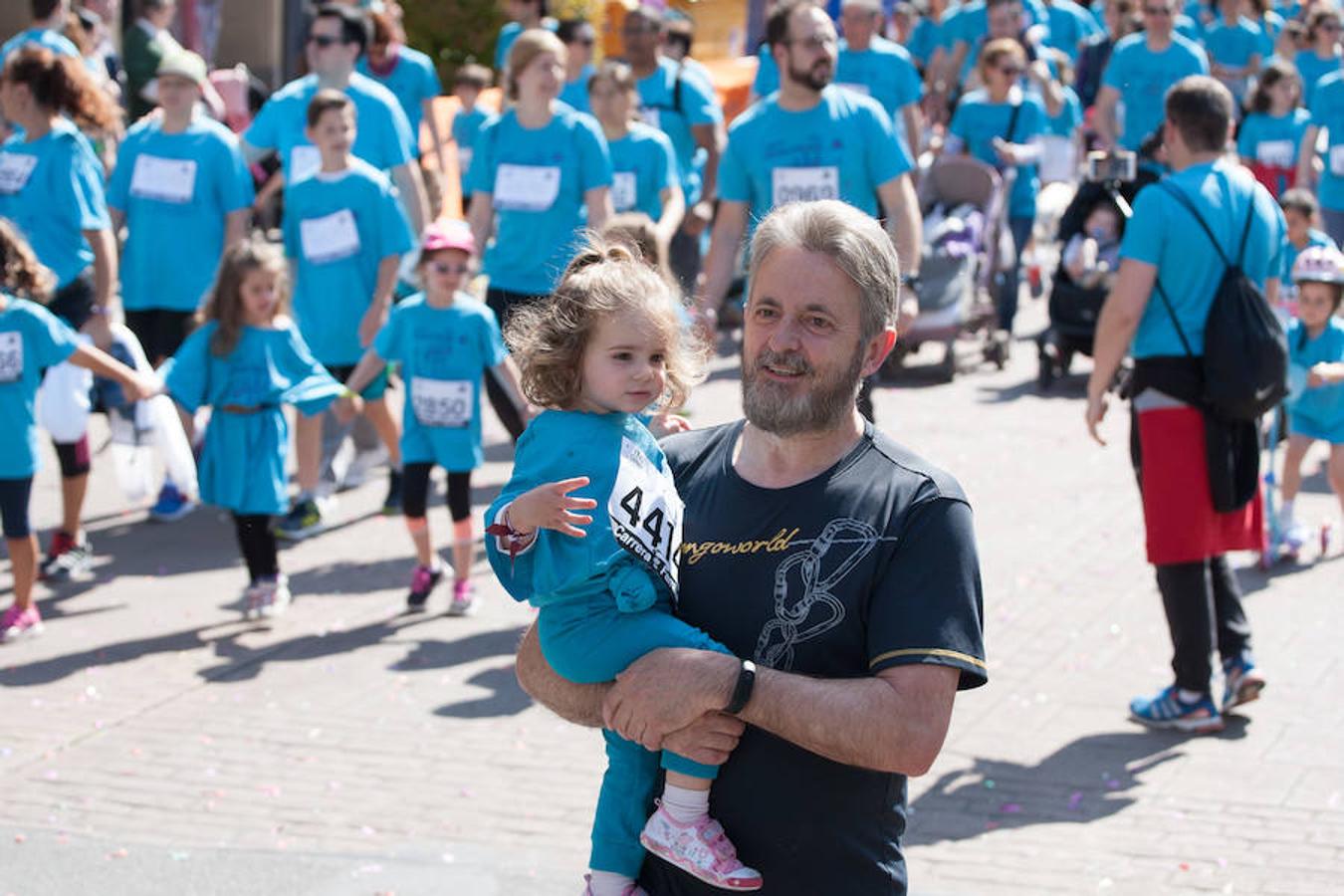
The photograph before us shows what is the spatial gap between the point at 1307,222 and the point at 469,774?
5.50 m

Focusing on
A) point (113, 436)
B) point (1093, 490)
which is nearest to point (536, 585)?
point (113, 436)

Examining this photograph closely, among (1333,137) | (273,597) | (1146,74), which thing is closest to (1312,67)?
(1146,74)

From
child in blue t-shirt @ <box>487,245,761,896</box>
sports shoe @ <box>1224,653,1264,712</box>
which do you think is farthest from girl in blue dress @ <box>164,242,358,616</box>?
child in blue t-shirt @ <box>487,245,761,896</box>

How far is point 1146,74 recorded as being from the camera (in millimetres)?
13180

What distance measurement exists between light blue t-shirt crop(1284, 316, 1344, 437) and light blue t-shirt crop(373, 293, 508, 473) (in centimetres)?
327

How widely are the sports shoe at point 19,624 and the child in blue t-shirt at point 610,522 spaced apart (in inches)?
185

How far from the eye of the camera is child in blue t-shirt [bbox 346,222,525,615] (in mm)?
7625

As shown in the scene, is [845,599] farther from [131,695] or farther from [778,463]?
[131,695]

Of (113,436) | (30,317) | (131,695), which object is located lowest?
(131,695)

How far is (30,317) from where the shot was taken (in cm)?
732

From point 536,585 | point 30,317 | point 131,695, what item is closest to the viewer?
point 536,585

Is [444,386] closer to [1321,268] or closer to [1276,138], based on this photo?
[1321,268]

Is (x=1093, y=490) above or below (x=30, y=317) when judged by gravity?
below

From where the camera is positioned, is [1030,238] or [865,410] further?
[1030,238]
